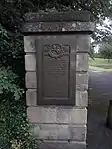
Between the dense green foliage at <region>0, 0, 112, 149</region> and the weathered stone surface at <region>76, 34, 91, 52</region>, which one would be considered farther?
the dense green foliage at <region>0, 0, 112, 149</region>

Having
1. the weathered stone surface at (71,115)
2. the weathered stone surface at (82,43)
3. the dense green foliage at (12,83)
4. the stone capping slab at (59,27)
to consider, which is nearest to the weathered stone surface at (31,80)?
the dense green foliage at (12,83)

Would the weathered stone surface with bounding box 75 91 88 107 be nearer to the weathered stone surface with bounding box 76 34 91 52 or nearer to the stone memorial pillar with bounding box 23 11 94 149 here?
the stone memorial pillar with bounding box 23 11 94 149

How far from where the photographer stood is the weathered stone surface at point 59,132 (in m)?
3.44

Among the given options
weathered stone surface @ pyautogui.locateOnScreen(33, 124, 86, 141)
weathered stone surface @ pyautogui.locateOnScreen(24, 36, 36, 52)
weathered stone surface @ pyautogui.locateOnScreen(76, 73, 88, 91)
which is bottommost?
weathered stone surface @ pyautogui.locateOnScreen(33, 124, 86, 141)

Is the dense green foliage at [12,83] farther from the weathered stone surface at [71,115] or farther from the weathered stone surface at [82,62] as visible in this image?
the weathered stone surface at [82,62]

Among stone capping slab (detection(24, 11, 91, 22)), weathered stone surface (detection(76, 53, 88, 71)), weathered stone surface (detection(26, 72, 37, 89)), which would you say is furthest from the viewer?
weathered stone surface (detection(26, 72, 37, 89))

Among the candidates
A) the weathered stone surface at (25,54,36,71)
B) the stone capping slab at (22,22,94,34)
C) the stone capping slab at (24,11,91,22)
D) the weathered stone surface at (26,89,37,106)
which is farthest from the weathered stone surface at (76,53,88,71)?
the weathered stone surface at (26,89,37,106)

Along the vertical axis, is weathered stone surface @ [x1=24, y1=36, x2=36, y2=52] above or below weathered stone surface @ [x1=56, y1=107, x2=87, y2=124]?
above

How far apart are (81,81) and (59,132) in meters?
0.88

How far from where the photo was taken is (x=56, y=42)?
318 centimetres

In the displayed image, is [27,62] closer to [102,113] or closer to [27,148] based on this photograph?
[27,148]

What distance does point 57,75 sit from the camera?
10.7ft

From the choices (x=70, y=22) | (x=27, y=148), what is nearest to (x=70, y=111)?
(x=27, y=148)

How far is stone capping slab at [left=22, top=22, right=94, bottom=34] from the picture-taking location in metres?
3.07
